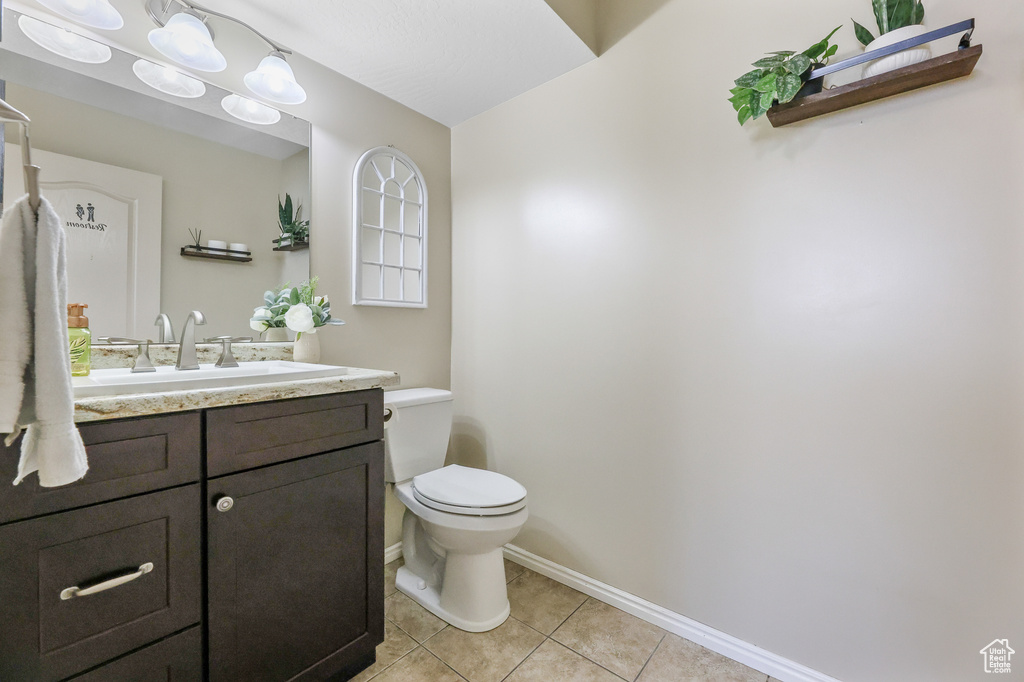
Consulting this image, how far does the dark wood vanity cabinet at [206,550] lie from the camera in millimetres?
816

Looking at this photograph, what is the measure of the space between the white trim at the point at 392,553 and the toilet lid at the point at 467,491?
1.68 feet

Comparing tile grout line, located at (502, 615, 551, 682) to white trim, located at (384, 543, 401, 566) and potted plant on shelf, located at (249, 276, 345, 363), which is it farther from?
potted plant on shelf, located at (249, 276, 345, 363)

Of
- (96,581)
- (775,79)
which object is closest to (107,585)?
(96,581)

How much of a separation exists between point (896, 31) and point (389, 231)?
1.86 meters

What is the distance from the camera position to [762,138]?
1.40 meters

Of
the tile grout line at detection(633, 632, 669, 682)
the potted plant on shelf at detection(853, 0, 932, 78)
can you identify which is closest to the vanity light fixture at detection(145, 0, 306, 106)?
the potted plant on shelf at detection(853, 0, 932, 78)

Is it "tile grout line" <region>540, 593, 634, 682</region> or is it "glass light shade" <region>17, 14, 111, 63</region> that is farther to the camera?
"tile grout line" <region>540, 593, 634, 682</region>

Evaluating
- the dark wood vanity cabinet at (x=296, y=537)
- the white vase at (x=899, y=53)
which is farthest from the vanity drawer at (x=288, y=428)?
the white vase at (x=899, y=53)

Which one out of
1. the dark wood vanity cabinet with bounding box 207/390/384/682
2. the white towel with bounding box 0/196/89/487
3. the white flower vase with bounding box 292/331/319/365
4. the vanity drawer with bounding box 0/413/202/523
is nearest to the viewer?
the white towel with bounding box 0/196/89/487

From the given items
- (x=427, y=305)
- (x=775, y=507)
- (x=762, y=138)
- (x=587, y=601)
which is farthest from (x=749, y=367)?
(x=427, y=305)

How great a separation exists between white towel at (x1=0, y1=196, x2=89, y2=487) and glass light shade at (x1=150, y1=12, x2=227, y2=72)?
3.43 feet

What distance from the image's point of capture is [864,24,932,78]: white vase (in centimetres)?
110

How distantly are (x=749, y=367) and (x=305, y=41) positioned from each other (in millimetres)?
2016

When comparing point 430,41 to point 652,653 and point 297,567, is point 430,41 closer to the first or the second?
point 297,567
